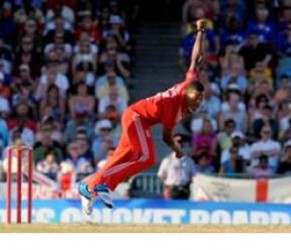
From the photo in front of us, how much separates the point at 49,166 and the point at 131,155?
6.56m

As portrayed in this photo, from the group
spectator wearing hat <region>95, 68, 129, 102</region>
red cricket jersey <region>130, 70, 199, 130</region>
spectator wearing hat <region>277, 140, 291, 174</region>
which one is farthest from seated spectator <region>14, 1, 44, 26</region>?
red cricket jersey <region>130, 70, 199, 130</region>

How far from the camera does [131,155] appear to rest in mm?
16062

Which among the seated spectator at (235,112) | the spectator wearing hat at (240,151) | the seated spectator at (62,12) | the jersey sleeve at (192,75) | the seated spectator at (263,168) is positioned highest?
the seated spectator at (62,12)

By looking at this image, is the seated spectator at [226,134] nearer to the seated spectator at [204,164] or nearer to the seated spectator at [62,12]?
the seated spectator at [204,164]

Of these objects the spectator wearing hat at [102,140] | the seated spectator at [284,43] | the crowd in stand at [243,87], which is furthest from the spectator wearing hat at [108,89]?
Result: the seated spectator at [284,43]

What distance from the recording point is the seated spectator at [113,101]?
962 inches

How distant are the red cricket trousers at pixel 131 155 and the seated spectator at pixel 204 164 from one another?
6548 mm

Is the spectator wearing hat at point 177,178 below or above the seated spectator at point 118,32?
below

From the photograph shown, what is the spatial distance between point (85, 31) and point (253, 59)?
3094mm

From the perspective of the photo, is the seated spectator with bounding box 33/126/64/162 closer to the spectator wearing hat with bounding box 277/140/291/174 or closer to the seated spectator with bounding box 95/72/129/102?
the seated spectator with bounding box 95/72/129/102

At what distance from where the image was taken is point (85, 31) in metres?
26.1

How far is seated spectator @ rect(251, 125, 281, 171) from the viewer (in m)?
22.7
